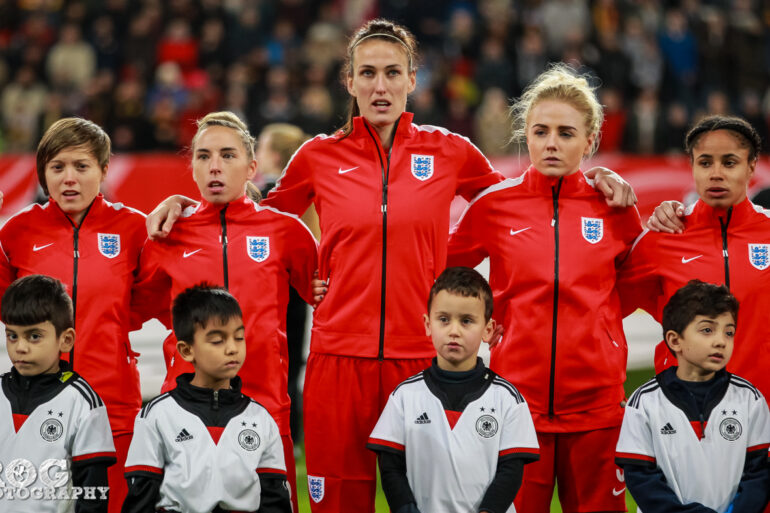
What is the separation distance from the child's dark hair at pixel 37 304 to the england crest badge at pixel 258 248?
0.87 m

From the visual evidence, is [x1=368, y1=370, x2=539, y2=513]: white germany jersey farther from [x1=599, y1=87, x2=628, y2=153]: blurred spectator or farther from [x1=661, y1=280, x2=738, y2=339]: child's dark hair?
[x1=599, y1=87, x2=628, y2=153]: blurred spectator

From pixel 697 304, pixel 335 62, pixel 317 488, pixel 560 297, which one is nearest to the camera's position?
pixel 697 304

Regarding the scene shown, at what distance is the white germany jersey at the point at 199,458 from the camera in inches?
167

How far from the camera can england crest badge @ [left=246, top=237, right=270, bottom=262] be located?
16.4ft

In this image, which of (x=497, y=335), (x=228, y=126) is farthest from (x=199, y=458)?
(x=228, y=126)

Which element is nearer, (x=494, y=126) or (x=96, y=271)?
(x=96, y=271)

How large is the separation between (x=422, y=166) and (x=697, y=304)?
4.62 feet

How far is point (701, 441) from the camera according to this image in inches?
173

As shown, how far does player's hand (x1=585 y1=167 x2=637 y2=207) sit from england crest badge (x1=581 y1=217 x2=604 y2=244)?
0.34 ft

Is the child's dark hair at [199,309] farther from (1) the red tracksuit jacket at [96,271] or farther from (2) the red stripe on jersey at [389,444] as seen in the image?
(2) the red stripe on jersey at [389,444]

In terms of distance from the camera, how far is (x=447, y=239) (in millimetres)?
5086

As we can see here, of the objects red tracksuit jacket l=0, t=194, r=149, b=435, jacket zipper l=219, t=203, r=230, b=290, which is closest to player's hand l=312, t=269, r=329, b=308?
jacket zipper l=219, t=203, r=230, b=290

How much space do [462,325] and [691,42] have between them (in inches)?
486

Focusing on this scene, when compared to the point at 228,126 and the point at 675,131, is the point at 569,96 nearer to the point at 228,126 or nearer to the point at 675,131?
the point at 228,126
